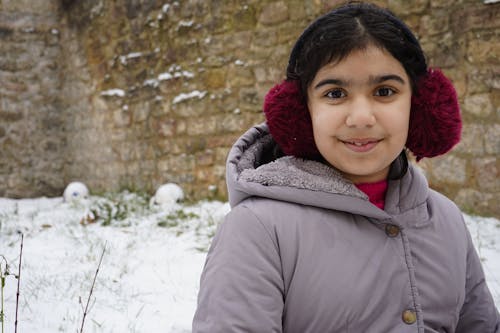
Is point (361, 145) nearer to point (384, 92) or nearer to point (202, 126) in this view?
point (384, 92)

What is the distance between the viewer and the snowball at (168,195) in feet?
14.9

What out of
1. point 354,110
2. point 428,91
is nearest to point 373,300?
point 354,110

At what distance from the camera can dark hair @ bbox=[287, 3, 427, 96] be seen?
100cm

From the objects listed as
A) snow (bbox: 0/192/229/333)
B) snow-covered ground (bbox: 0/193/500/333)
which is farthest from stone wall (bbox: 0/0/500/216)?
snow (bbox: 0/192/229/333)

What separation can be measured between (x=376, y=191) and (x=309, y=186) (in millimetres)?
242

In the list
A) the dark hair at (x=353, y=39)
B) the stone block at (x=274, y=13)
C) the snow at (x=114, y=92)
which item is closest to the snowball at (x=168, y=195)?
the snow at (x=114, y=92)

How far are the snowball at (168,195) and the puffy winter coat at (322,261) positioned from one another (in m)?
3.55

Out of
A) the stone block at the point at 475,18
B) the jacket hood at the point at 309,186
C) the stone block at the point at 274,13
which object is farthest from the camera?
the stone block at the point at 274,13

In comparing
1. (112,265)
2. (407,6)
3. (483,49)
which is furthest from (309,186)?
(407,6)

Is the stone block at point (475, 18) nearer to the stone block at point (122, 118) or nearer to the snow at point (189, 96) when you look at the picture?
the snow at point (189, 96)

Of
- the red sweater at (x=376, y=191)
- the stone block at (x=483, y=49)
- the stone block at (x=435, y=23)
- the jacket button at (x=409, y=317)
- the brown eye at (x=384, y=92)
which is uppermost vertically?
the stone block at (x=435, y=23)

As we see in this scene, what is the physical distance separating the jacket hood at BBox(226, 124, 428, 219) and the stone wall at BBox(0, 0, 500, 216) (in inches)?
96.5

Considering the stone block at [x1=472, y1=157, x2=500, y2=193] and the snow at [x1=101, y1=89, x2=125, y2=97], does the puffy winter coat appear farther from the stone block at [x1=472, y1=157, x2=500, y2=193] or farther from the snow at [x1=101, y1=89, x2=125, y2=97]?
the snow at [x1=101, y1=89, x2=125, y2=97]

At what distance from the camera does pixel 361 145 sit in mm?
1026
